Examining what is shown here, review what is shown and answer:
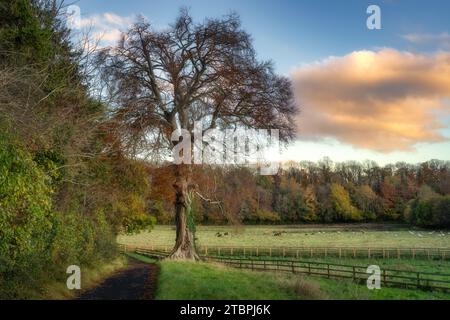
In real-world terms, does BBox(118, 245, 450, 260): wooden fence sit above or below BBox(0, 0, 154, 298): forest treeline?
below

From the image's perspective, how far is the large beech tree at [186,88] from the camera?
24375 mm

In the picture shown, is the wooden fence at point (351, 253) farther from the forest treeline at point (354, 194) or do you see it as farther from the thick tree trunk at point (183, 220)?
the thick tree trunk at point (183, 220)

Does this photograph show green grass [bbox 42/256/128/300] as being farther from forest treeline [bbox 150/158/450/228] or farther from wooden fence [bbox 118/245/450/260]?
forest treeline [bbox 150/158/450/228]

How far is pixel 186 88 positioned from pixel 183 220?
706 cm

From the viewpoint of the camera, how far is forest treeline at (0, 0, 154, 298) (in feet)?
38.6

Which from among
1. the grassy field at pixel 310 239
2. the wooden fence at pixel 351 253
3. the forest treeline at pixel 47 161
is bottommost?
the grassy field at pixel 310 239

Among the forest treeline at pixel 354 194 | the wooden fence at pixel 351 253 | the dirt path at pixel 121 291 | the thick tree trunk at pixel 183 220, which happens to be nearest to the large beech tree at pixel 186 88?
the thick tree trunk at pixel 183 220

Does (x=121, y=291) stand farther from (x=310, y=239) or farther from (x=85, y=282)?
(x=310, y=239)

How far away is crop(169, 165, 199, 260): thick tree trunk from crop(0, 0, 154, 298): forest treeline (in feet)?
8.21

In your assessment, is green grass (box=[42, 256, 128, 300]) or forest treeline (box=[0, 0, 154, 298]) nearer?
forest treeline (box=[0, 0, 154, 298])

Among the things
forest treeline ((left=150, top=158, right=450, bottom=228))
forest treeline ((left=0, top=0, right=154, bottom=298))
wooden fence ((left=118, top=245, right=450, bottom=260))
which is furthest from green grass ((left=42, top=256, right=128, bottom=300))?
forest treeline ((left=150, top=158, right=450, bottom=228))

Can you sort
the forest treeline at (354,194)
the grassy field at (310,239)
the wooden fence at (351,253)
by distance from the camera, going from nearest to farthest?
the wooden fence at (351,253), the grassy field at (310,239), the forest treeline at (354,194)

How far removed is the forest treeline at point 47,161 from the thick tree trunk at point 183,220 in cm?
250
